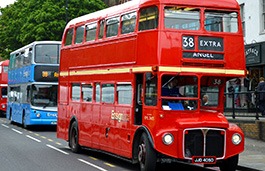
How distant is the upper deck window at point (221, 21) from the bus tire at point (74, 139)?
7.16 metres

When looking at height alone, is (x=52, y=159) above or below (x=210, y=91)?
below

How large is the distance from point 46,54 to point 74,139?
1103 cm

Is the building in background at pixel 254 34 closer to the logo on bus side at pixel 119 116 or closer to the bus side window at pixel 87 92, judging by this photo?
the bus side window at pixel 87 92

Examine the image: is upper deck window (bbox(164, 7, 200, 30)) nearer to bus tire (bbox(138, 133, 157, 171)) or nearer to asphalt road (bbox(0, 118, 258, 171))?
bus tire (bbox(138, 133, 157, 171))

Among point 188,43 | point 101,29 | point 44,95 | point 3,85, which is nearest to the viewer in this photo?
point 188,43

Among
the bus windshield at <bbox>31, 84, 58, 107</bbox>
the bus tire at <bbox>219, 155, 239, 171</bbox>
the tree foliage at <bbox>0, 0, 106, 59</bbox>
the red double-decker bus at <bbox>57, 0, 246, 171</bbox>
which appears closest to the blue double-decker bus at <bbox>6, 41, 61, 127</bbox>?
the bus windshield at <bbox>31, 84, 58, 107</bbox>

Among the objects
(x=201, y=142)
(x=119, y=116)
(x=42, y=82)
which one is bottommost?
(x=201, y=142)

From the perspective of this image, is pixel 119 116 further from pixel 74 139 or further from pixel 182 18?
pixel 74 139

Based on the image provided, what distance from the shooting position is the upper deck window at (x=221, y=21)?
50.7ft

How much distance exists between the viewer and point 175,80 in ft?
49.0

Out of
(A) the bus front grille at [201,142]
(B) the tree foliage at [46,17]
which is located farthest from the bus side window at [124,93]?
(B) the tree foliage at [46,17]

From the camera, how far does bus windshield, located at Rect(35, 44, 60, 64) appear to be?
31578 millimetres

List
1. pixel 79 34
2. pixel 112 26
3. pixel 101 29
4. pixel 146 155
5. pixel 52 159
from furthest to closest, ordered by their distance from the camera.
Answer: pixel 79 34, pixel 101 29, pixel 52 159, pixel 112 26, pixel 146 155

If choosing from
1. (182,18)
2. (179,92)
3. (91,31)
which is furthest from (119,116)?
(91,31)
